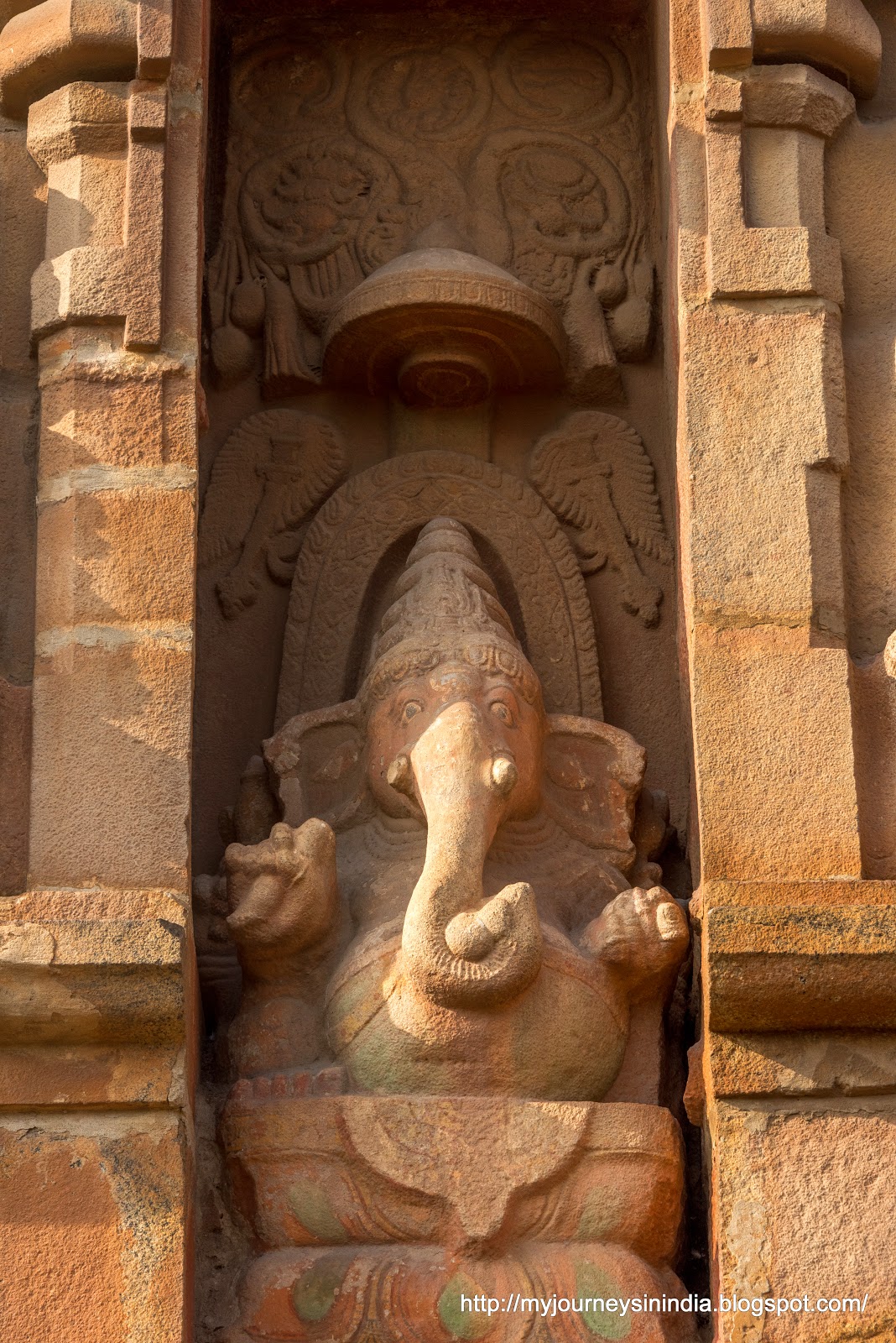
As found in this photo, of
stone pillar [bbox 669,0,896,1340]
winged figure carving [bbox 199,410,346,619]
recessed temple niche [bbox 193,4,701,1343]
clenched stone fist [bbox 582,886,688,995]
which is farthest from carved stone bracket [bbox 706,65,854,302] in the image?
clenched stone fist [bbox 582,886,688,995]

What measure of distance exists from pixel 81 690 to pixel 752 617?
4.56 ft

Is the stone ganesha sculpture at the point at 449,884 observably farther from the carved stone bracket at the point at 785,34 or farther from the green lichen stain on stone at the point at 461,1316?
the carved stone bracket at the point at 785,34

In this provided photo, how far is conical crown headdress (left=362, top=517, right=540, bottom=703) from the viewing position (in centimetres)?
506

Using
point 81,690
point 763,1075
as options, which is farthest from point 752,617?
point 81,690

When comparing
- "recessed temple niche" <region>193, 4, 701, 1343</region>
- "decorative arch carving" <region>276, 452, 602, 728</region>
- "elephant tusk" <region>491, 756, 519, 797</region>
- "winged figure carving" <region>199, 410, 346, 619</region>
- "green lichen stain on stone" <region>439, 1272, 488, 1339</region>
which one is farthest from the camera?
"winged figure carving" <region>199, 410, 346, 619</region>

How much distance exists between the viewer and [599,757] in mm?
5230

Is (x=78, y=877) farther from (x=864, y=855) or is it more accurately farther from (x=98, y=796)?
(x=864, y=855)

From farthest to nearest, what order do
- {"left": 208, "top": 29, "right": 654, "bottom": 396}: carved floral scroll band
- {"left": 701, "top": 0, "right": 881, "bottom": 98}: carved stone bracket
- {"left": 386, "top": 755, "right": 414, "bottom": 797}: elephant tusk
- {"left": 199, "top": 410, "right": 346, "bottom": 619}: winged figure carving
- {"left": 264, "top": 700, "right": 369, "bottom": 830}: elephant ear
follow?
1. {"left": 208, "top": 29, "right": 654, "bottom": 396}: carved floral scroll band
2. {"left": 199, "top": 410, "right": 346, "bottom": 619}: winged figure carving
3. {"left": 701, "top": 0, "right": 881, "bottom": 98}: carved stone bracket
4. {"left": 264, "top": 700, "right": 369, "bottom": 830}: elephant ear
5. {"left": 386, "top": 755, "right": 414, "bottom": 797}: elephant tusk

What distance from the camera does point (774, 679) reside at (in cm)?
480

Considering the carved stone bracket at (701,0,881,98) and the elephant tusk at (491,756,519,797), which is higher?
the carved stone bracket at (701,0,881,98)

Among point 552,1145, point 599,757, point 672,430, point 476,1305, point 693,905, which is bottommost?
point 476,1305

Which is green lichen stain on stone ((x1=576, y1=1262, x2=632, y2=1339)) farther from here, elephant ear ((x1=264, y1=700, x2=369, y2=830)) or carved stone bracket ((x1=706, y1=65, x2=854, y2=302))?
carved stone bracket ((x1=706, y1=65, x2=854, y2=302))

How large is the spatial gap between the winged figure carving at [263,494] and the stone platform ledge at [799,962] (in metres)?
1.65

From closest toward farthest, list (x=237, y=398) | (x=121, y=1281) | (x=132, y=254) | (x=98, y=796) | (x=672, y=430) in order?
(x=121, y=1281) → (x=98, y=796) → (x=132, y=254) → (x=672, y=430) → (x=237, y=398)
